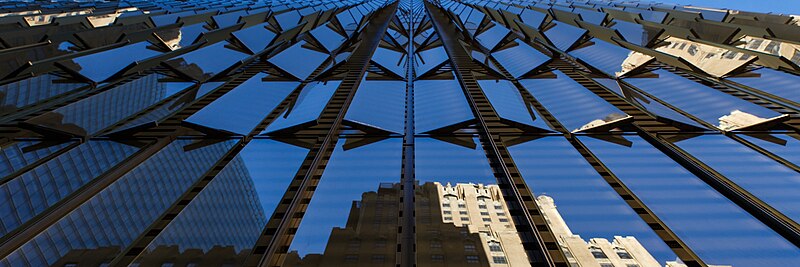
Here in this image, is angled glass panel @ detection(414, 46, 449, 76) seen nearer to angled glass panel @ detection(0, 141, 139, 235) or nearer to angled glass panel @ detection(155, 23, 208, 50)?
angled glass panel @ detection(155, 23, 208, 50)

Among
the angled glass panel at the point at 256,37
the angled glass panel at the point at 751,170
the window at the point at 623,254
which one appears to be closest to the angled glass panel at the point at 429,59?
the angled glass panel at the point at 256,37

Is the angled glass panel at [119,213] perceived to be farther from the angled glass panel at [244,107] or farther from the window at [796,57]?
the window at [796,57]

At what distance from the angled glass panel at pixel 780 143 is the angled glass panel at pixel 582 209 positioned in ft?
10.8

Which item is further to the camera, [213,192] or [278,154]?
[278,154]

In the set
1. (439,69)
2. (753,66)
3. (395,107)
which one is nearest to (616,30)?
(753,66)

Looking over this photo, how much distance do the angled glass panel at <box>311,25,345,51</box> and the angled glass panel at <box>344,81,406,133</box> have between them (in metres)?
5.94

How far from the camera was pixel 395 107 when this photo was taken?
400 inches

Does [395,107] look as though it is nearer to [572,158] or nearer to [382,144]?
[382,144]

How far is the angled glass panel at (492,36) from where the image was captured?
18.7m

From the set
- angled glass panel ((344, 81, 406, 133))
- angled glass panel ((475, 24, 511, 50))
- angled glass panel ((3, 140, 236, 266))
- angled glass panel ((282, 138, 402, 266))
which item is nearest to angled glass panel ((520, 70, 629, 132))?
angled glass panel ((344, 81, 406, 133))

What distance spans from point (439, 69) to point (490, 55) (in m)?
3.49

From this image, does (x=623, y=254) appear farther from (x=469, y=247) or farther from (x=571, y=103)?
(x=571, y=103)

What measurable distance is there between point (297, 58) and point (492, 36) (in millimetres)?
10028

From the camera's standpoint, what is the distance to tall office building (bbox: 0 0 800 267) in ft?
15.4
